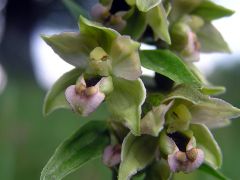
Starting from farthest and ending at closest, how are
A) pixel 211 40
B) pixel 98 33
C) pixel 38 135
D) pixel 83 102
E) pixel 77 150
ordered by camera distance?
1. pixel 38 135
2. pixel 211 40
3. pixel 77 150
4. pixel 98 33
5. pixel 83 102

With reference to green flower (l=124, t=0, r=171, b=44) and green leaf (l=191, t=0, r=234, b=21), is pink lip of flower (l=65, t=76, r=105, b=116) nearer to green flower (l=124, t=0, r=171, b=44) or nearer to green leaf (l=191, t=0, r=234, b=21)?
green flower (l=124, t=0, r=171, b=44)

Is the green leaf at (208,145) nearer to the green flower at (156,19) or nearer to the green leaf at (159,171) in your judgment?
the green leaf at (159,171)

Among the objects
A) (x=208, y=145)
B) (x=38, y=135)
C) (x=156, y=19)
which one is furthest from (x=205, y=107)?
(x=38, y=135)

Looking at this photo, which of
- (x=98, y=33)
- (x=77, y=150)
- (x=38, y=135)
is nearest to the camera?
(x=98, y=33)

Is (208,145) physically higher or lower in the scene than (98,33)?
lower

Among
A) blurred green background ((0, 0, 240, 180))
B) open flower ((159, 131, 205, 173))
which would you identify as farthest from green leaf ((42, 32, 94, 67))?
blurred green background ((0, 0, 240, 180))

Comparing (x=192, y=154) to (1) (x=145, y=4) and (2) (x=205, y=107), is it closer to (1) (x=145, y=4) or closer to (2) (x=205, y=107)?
(2) (x=205, y=107)
